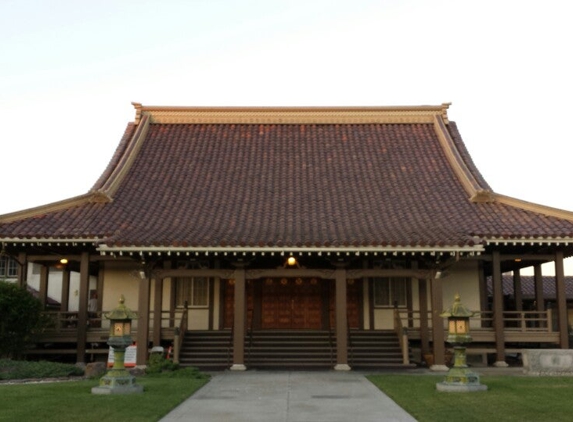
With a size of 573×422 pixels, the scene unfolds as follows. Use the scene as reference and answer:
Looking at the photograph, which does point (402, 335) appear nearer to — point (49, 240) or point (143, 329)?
point (143, 329)

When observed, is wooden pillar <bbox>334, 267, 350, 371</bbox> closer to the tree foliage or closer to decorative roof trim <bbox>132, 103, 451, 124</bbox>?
the tree foliage

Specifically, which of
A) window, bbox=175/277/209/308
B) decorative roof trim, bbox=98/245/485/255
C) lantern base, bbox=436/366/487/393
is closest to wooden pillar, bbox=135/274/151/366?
decorative roof trim, bbox=98/245/485/255

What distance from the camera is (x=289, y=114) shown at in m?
27.7

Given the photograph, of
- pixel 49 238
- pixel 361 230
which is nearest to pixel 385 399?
pixel 361 230

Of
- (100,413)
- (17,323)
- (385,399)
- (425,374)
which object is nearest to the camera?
(100,413)

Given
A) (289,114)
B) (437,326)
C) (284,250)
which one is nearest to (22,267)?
(284,250)

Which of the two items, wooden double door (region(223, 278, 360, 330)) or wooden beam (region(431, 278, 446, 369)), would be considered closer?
wooden beam (region(431, 278, 446, 369))

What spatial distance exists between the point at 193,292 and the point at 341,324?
244 inches

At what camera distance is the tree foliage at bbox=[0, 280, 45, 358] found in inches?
734

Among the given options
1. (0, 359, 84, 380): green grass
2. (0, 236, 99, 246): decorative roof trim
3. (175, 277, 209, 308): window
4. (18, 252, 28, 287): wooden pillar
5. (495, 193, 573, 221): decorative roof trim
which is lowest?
(0, 359, 84, 380): green grass

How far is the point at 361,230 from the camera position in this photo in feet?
63.2

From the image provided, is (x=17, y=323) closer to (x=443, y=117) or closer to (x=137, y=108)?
(x=137, y=108)

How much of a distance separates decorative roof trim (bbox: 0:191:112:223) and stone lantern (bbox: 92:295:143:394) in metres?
7.36

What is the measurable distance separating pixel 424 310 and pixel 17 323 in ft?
39.6
